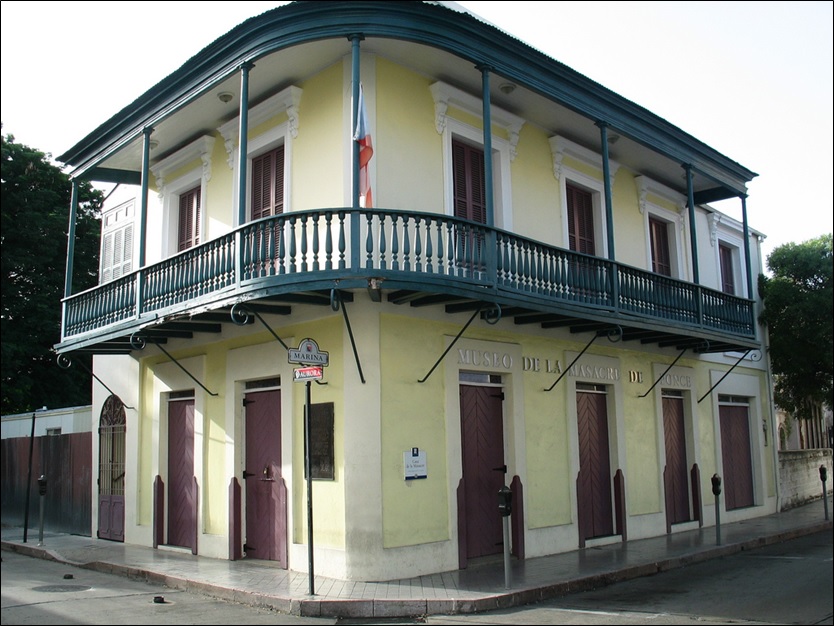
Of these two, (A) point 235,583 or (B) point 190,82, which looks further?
(B) point 190,82

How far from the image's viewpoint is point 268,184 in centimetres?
1327

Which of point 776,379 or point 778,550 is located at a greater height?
point 776,379

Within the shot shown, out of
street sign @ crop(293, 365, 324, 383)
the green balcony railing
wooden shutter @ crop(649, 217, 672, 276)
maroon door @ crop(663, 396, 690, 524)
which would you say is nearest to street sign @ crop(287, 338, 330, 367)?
street sign @ crop(293, 365, 324, 383)

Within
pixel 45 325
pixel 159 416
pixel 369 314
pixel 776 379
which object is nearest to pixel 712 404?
pixel 776 379

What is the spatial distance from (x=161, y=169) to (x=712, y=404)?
1308 centimetres

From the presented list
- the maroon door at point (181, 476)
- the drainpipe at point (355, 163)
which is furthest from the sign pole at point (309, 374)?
the maroon door at point (181, 476)

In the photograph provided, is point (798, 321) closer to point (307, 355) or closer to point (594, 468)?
point (594, 468)

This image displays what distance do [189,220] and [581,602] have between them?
33.0 feet

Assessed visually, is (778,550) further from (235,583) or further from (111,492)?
(111,492)

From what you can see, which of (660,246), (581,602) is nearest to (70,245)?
(581,602)

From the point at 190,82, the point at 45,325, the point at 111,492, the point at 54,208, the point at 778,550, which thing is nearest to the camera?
the point at 190,82

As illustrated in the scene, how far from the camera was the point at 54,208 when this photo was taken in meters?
17.2

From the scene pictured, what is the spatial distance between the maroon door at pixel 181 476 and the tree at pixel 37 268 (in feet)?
13.0

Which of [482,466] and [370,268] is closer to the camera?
[370,268]
